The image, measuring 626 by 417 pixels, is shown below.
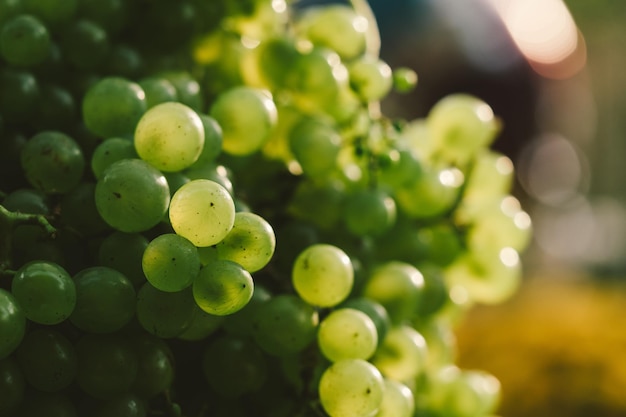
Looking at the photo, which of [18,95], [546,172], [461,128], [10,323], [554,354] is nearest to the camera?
[10,323]

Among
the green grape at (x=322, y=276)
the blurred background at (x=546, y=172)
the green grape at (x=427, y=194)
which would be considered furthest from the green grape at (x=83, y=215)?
the blurred background at (x=546, y=172)

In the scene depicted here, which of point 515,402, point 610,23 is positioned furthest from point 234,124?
point 610,23

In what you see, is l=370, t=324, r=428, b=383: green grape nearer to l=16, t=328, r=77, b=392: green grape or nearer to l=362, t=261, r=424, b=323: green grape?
l=362, t=261, r=424, b=323: green grape

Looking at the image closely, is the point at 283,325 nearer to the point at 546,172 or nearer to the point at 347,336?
the point at 347,336

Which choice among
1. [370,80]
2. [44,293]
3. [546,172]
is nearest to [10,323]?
[44,293]

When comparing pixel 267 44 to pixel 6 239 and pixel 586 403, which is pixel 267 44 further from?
pixel 586 403
